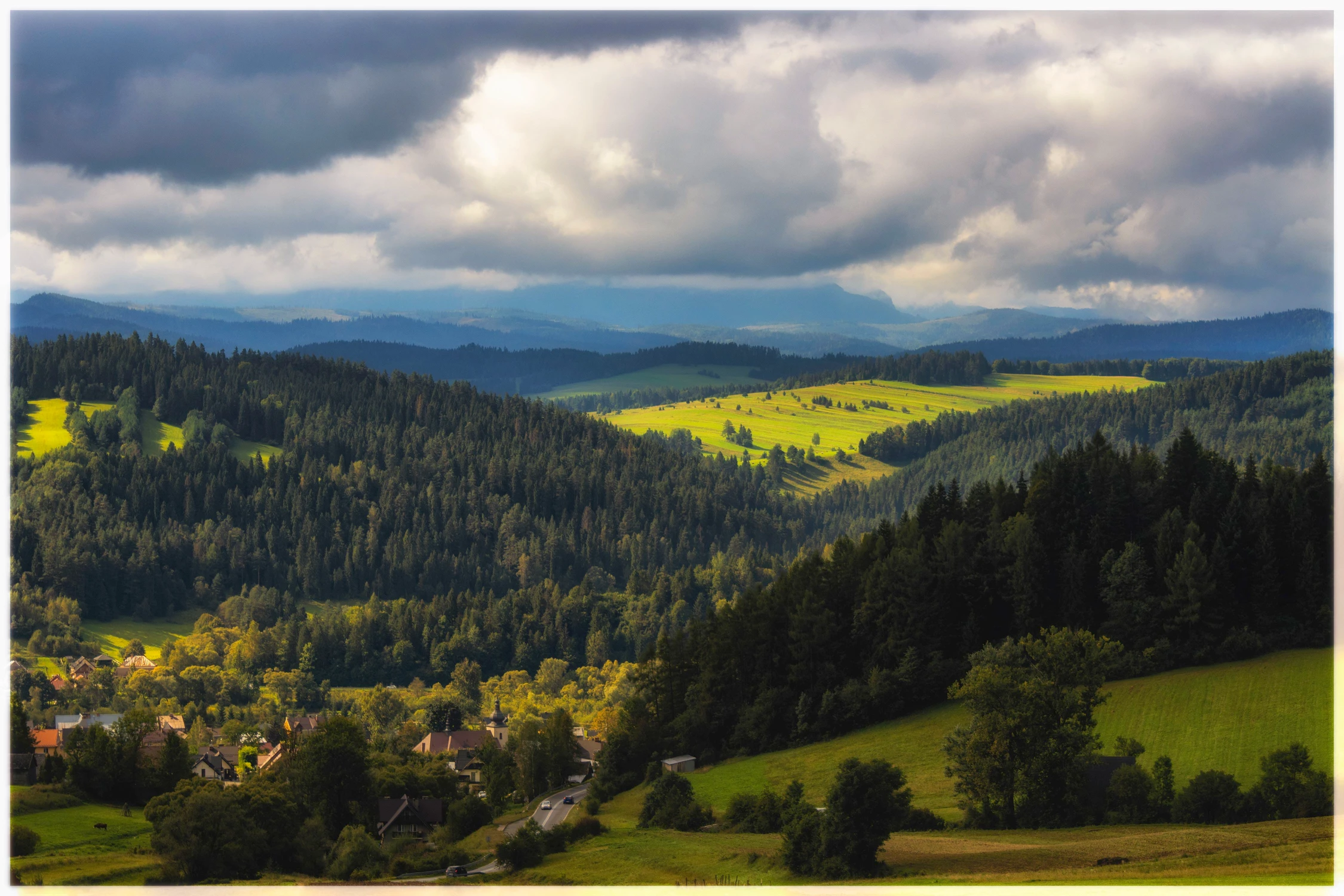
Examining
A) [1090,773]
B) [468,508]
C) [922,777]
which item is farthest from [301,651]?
[1090,773]

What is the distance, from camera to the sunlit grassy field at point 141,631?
116 metres

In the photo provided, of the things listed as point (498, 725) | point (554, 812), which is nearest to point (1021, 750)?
point (554, 812)

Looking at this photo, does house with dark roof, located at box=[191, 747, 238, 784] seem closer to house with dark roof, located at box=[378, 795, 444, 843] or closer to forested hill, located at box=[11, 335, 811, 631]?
house with dark roof, located at box=[378, 795, 444, 843]

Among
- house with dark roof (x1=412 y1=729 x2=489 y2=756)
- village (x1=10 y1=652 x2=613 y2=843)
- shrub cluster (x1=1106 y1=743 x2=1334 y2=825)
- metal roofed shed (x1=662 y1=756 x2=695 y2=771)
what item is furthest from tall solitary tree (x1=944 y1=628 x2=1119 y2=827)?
house with dark roof (x1=412 y1=729 x2=489 y2=756)

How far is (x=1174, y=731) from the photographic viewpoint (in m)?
44.3

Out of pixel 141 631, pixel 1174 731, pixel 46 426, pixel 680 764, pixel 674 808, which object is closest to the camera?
pixel 674 808

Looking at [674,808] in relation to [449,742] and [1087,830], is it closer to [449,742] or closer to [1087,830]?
[1087,830]

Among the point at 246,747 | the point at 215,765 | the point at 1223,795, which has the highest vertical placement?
the point at 1223,795

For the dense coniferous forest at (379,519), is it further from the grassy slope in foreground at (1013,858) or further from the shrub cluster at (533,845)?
the grassy slope in foreground at (1013,858)

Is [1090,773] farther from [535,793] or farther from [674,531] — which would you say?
[674,531]

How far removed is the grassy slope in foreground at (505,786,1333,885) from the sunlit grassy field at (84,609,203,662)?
90186 millimetres

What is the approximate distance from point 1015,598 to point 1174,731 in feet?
38.1

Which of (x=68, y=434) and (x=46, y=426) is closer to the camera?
(x=68, y=434)

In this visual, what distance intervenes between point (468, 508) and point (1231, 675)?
13051cm
